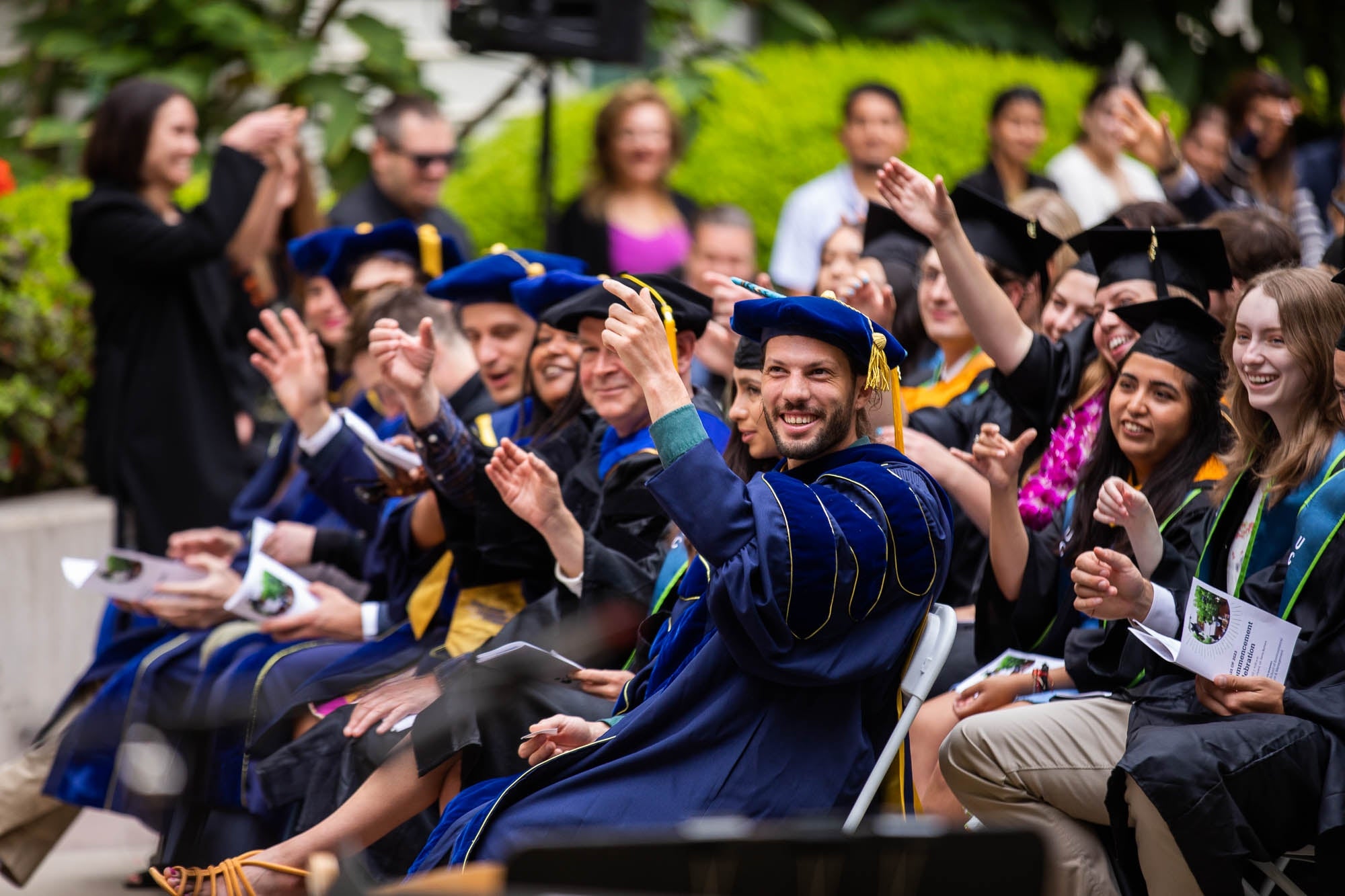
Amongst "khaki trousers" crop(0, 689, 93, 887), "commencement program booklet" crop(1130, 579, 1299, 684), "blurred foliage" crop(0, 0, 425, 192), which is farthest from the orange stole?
"blurred foliage" crop(0, 0, 425, 192)

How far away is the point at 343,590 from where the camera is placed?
5418mm

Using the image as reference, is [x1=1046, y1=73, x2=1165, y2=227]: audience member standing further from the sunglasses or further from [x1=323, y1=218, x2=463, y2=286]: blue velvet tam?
[x1=323, y1=218, x2=463, y2=286]: blue velvet tam

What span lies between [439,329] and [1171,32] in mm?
7252

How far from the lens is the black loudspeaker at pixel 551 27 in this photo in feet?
24.7

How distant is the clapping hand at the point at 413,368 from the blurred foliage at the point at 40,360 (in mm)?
3397

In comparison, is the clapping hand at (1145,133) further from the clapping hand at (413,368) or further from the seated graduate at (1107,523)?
the clapping hand at (413,368)

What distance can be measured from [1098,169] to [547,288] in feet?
13.1

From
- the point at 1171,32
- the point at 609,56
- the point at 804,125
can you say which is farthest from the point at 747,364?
the point at 1171,32

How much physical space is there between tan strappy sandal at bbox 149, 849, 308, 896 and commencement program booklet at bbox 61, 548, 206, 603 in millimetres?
1458

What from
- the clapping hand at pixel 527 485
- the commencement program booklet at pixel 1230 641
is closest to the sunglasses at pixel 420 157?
the clapping hand at pixel 527 485

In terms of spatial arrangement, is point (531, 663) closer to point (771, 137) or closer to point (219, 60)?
point (771, 137)

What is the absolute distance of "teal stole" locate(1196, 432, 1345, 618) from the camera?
3355mm

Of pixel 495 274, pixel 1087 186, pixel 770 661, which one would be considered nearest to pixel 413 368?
pixel 495 274

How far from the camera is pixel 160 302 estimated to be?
21.9 ft
